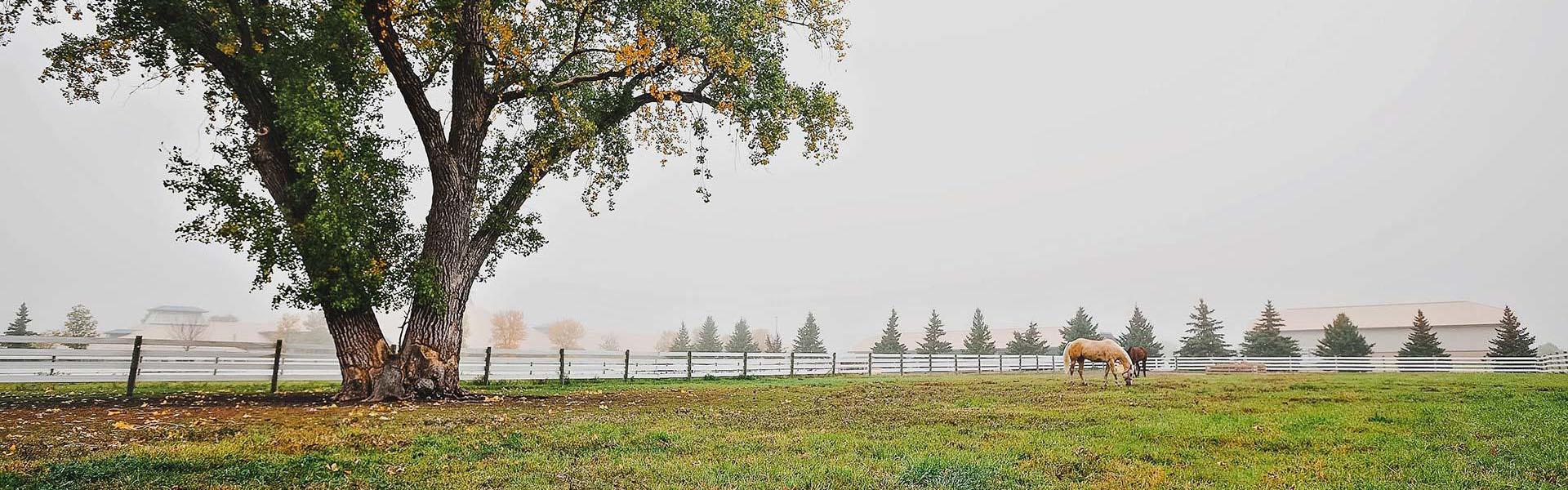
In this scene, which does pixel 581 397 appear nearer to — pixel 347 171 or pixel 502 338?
pixel 347 171

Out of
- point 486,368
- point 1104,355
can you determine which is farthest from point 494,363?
point 1104,355

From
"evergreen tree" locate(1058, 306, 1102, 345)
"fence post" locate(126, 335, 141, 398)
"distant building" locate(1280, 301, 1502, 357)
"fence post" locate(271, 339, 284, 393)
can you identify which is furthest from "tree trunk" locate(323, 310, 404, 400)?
"distant building" locate(1280, 301, 1502, 357)

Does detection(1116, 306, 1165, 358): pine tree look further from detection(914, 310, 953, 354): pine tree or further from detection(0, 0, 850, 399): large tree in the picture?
detection(0, 0, 850, 399): large tree

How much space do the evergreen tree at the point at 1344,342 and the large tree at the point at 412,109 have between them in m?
48.4

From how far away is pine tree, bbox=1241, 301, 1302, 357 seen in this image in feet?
163

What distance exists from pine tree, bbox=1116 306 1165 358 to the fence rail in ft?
52.4

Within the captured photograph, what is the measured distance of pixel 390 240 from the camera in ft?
46.6

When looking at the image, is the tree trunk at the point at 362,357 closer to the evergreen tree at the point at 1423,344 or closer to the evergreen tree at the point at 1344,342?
the evergreen tree at the point at 1423,344

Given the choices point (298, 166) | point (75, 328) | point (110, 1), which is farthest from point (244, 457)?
point (75, 328)

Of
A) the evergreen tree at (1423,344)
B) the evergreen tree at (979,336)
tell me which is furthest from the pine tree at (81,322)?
the evergreen tree at (1423,344)

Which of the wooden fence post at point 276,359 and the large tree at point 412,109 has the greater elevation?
the large tree at point 412,109

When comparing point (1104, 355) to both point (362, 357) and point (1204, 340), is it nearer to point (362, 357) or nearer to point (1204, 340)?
point (362, 357)

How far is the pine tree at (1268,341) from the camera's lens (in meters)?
49.8

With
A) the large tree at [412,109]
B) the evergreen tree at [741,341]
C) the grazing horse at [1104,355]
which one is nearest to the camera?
the large tree at [412,109]
